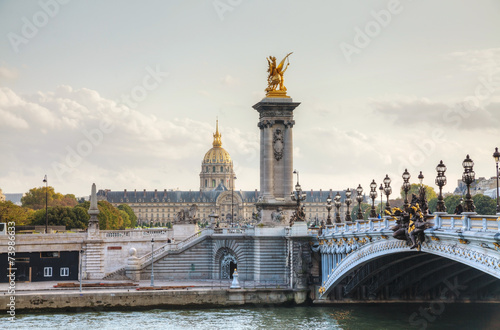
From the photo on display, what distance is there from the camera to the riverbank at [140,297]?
2215 inches

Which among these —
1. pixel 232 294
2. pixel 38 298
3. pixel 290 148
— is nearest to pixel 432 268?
pixel 232 294

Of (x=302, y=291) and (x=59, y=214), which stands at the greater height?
(x=59, y=214)

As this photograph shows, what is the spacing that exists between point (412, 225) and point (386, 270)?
20114 mm

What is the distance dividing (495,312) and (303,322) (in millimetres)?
12039

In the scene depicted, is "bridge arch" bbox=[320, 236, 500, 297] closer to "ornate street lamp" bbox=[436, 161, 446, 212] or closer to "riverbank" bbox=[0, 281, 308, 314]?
"riverbank" bbox=[0, 281, 308, 314]

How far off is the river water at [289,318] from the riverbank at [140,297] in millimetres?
1098

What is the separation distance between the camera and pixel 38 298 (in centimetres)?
5628

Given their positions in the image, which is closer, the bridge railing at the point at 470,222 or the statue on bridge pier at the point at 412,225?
the bridge railing at the point at 470,222

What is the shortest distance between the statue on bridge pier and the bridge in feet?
1.07

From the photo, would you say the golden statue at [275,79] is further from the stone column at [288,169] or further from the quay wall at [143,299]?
the quay wall at [143,299]

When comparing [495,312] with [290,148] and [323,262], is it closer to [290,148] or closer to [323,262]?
[323,262]

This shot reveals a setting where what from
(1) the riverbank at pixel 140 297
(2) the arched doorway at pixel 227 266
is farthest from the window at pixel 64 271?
(2) the arched doorway at pixel 227 266

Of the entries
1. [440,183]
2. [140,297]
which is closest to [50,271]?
[140,297]

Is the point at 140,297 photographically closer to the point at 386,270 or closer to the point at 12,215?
the point at 386,270
